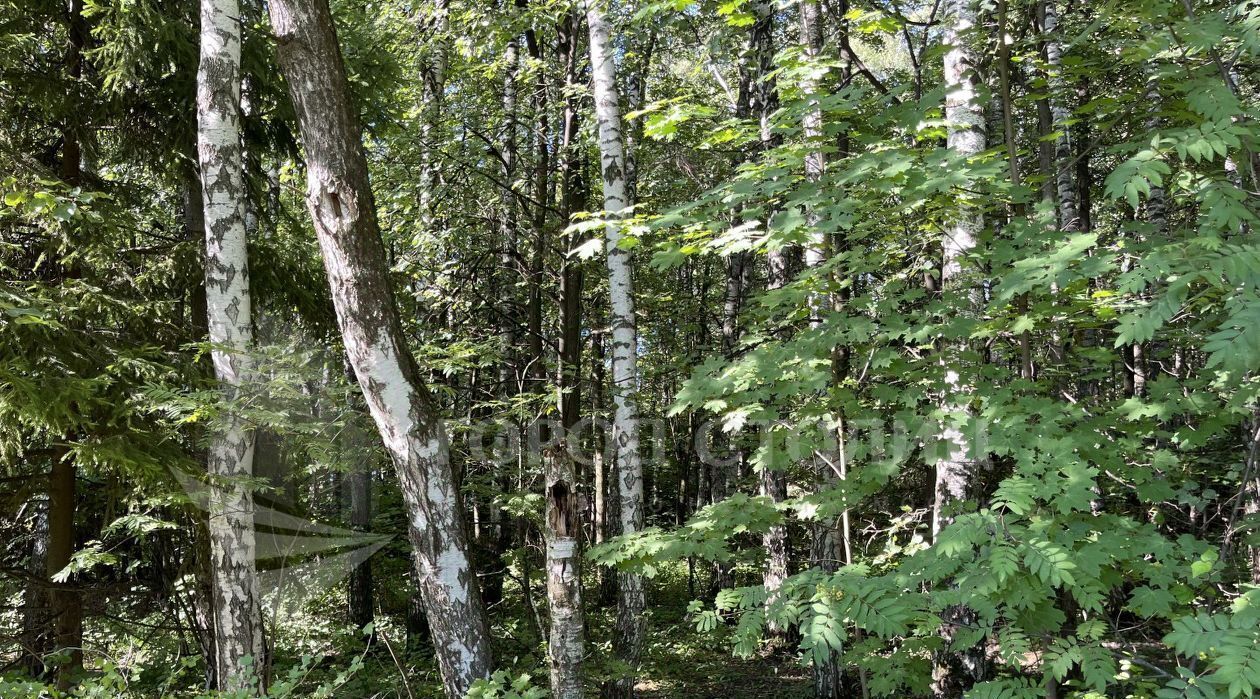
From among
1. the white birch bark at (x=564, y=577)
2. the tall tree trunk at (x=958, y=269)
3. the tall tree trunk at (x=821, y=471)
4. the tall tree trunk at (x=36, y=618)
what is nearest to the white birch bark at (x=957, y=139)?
the tall tree trunk at (x=958, y=269)

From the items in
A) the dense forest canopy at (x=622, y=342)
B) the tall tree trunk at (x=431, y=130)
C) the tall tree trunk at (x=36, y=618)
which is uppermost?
the tall tree trunk at (x=431, y=130)

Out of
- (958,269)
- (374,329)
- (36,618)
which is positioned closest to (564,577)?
(374,329)

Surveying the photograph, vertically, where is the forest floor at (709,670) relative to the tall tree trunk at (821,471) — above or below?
below

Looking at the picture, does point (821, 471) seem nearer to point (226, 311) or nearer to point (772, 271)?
point (772, 271)

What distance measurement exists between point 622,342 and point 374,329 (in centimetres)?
244

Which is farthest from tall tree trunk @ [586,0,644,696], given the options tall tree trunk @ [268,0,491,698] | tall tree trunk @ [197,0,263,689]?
tall tree trunk @ [197,0,263,689]

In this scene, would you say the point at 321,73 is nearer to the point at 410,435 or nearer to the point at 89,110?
the point at 410,435

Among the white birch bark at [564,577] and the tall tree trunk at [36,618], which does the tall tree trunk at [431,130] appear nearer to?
the white birch bark at [564,577]

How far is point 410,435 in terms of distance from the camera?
4.59m

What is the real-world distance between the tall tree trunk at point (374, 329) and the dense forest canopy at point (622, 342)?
2 cm

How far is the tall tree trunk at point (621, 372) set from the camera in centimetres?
617

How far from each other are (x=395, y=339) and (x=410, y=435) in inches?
24.6

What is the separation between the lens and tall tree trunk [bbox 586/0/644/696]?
6.17 m

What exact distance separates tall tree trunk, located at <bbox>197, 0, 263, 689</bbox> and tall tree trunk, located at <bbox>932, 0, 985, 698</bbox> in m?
4.48
